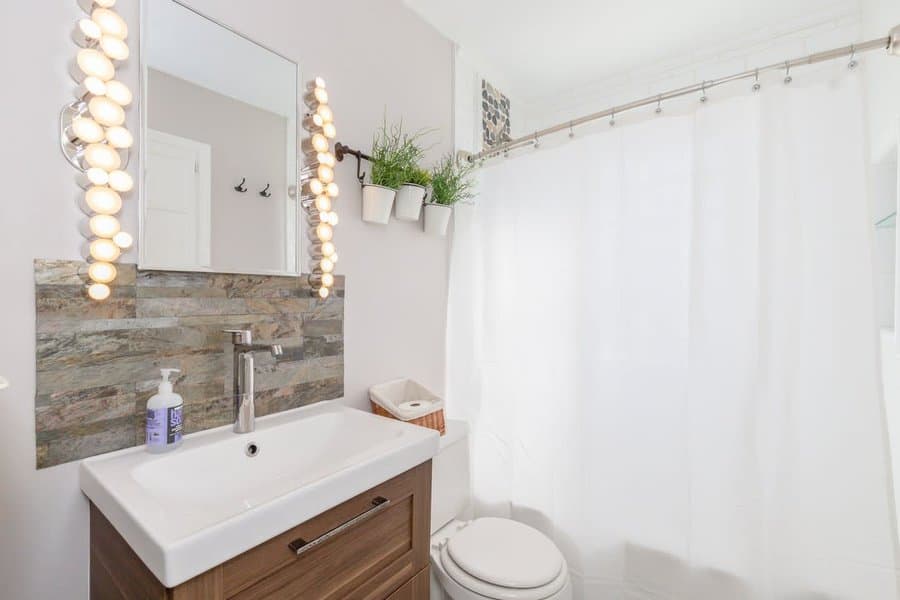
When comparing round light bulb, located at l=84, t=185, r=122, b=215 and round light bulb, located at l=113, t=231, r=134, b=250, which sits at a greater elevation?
round light bulb, located at l=84, t=185, r=122, b=215

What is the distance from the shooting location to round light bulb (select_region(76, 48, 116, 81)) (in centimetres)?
86

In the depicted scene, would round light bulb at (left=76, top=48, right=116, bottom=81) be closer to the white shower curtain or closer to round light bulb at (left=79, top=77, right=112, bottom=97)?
round light bulb at (left=79, top=77, right=112, bottom=97)

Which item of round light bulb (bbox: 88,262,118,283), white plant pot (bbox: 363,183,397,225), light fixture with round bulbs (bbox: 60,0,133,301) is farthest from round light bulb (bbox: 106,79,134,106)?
white plant pot (bbox: 363,183,397,225)

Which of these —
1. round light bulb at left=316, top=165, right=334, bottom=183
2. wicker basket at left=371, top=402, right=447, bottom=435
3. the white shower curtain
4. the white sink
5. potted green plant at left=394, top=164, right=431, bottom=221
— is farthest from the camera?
potted green plant at left=394, top=164, right=431, bottom=221

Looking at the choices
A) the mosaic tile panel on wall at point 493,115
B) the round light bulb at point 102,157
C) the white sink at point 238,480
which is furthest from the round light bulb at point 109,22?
the mosaic tile panel on wall at point 493,115

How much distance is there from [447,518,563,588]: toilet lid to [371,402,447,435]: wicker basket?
0.36m

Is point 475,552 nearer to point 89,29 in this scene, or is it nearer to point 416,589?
point 416,589

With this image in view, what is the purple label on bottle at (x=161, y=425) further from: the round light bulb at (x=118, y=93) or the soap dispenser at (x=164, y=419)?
the round light bulb at (x=118, y=93)

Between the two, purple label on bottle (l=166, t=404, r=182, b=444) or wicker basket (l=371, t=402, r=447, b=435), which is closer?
purple label on bottle (l=166, t=404, r=182, b=444)

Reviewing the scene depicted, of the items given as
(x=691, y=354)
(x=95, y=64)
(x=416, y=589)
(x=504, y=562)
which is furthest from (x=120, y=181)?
(x=691, y=354)

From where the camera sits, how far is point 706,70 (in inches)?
79.4

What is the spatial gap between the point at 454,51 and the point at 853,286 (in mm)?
1759

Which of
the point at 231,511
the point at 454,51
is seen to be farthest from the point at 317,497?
A: the point at 454,51

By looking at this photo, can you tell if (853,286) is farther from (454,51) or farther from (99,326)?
(99,326)
